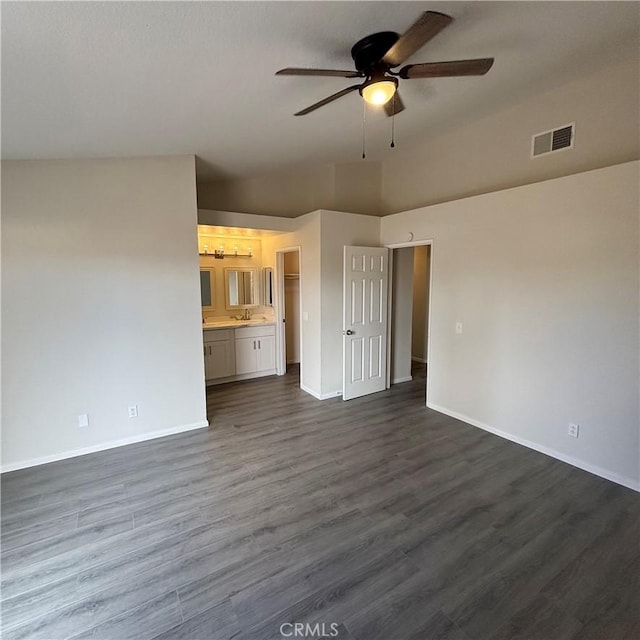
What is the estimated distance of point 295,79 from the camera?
2.32m

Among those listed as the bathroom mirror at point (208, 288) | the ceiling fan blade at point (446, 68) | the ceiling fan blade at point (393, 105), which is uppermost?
the ceiling fan blade at point (393, 105)

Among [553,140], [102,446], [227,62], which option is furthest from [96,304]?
[553,140]

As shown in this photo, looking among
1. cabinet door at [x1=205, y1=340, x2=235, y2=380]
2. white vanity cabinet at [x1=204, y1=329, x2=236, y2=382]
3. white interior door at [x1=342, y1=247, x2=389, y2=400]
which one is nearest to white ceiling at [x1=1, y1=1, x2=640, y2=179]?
white interior door at [x1=342, y1=247, x2=389, y2=400]

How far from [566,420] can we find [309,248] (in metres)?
3.43

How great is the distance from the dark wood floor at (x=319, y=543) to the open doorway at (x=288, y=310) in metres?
2.50

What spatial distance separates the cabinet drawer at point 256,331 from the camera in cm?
533

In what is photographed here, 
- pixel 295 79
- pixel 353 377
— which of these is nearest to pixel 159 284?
pixel 295 79

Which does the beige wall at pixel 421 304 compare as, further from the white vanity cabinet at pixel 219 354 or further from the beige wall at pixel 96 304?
the beige wall at pixel 96 304

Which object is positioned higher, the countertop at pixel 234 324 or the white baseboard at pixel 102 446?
the countertop at pixel 234 324

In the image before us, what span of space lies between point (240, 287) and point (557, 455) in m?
4.85

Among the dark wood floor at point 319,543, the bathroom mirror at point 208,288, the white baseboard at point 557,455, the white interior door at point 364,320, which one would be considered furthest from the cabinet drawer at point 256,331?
the white baseboard at point 557,455

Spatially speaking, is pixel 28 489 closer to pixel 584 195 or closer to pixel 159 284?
pixel 159 284

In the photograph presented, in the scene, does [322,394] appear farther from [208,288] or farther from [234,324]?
[208,288]

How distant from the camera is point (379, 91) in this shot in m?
1.99
